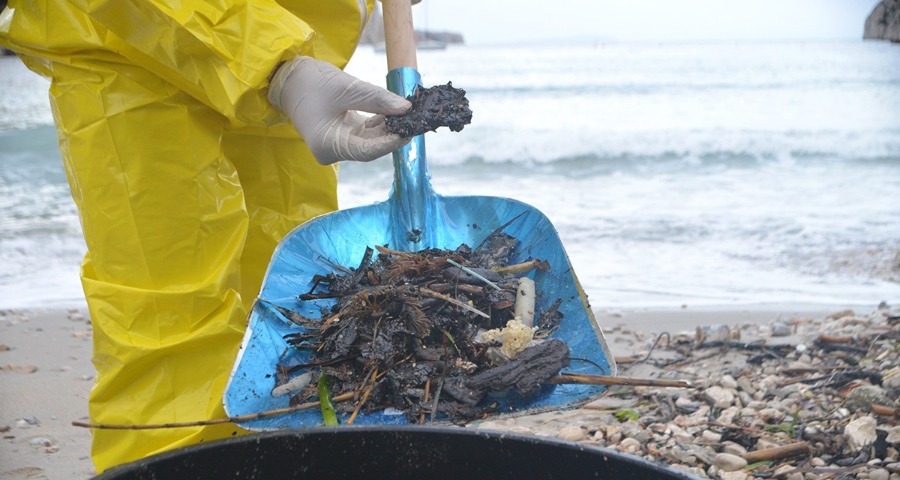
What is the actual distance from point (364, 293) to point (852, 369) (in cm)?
193

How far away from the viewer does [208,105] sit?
1786 millimetres

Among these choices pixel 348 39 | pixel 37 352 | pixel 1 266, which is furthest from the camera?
pixel 1 266

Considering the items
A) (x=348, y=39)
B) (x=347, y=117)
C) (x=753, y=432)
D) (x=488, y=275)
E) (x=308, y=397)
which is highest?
(x=348, y=39)

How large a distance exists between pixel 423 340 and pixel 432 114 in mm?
419

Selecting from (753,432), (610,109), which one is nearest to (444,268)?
(753,432)

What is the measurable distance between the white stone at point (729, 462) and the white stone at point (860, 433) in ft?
0.93

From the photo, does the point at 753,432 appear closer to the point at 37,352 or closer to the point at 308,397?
the point at 308,397

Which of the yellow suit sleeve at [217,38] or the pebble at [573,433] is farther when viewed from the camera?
the pebble at [573,433]

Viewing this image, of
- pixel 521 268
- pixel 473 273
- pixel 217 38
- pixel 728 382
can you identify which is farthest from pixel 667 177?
pixel 217 38

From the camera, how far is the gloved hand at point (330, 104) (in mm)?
1572

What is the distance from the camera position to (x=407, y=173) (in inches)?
78.8

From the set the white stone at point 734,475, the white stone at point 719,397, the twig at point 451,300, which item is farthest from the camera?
the white stone at point 719,397

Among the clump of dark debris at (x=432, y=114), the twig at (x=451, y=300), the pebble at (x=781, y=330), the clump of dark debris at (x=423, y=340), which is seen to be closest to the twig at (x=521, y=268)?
the clump of dark debris at (x=423, y=340)

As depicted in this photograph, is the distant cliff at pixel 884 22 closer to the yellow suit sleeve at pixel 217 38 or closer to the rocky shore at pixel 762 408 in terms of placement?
the yellow suit sleeve at pixel 217 38
